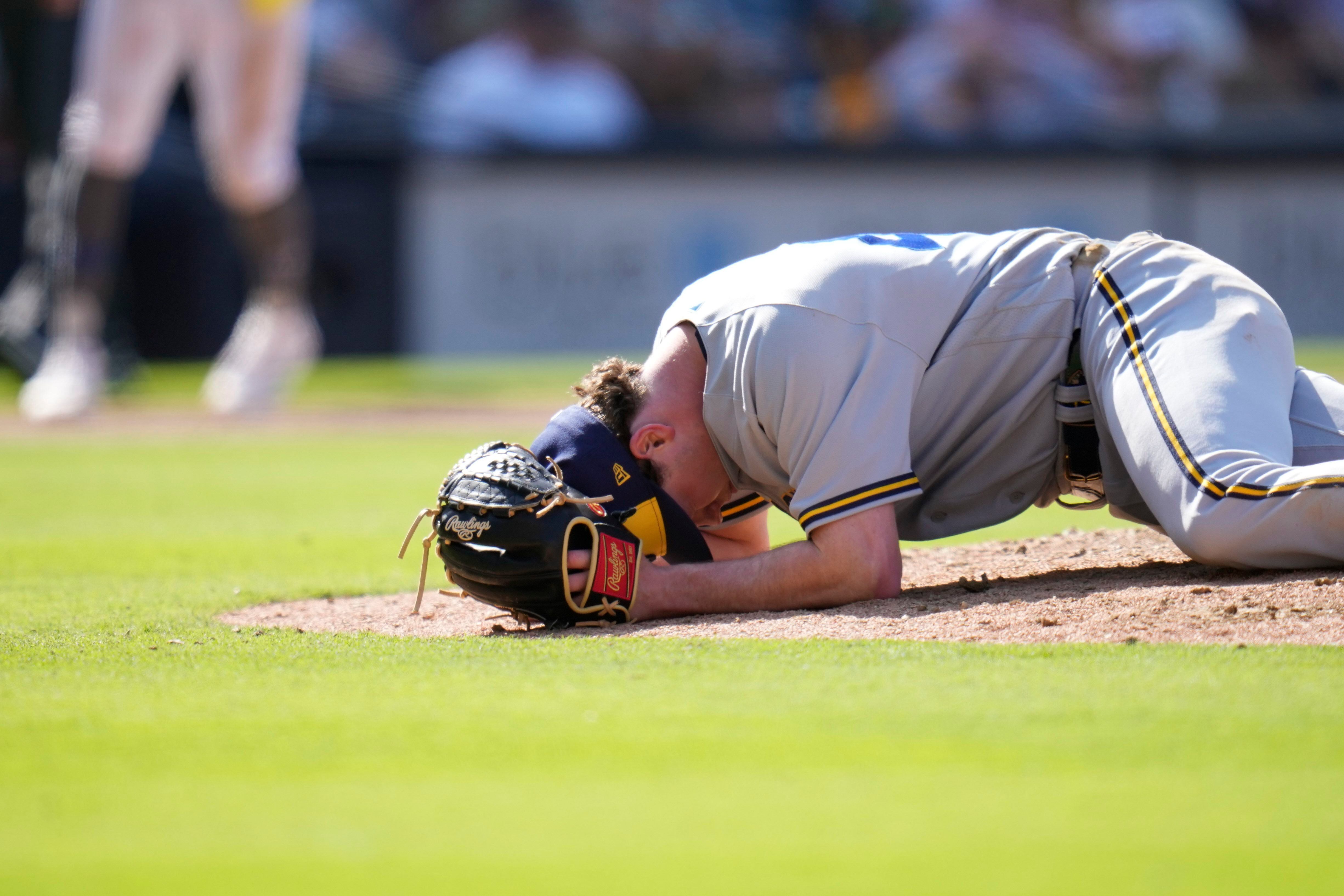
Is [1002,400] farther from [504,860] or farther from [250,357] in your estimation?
[250,357]

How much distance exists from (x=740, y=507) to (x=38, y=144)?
290 inches

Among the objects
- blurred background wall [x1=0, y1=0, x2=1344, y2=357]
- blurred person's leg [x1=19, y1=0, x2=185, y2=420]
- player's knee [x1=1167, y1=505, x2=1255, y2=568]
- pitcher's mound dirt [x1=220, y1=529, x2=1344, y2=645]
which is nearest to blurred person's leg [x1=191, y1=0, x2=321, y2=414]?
blurred person's leg [x1=19, y1=0, x2=185, y2=420]

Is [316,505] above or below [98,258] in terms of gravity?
below

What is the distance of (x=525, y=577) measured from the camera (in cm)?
271

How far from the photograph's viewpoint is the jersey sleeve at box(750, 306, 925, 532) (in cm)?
272

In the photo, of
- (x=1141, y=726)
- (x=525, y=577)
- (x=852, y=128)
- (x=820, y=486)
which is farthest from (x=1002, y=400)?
(x=852, y=128)

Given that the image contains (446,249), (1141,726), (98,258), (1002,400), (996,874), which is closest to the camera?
(996,874)

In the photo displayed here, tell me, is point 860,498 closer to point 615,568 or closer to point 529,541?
point 615,568

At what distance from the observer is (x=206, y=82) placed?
8.02 m

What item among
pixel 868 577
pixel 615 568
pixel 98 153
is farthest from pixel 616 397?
pixel 98 153

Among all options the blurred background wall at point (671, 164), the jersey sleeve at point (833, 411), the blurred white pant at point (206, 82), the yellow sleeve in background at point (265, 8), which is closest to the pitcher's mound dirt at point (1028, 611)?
the jersey sleeve at point (833, 411)

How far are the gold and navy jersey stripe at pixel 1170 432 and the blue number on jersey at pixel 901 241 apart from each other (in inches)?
14.5

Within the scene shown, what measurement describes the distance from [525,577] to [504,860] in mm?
1301

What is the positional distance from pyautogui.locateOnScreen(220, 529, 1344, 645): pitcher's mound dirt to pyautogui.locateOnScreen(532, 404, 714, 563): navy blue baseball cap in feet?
0.59
